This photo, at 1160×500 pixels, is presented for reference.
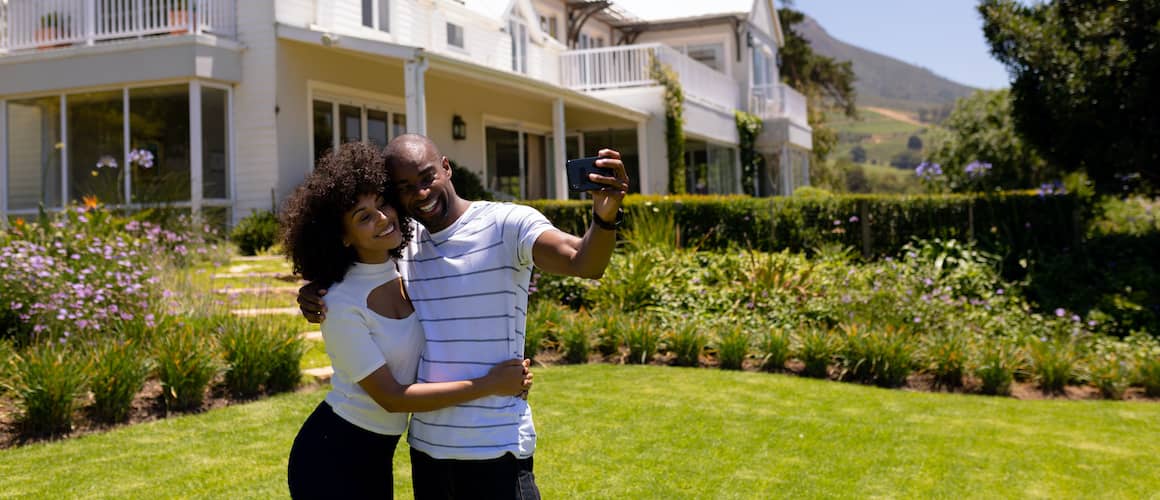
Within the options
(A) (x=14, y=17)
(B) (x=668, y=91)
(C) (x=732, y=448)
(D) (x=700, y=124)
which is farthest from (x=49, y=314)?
(D) (x=700, y=124)

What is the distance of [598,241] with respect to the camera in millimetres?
2061

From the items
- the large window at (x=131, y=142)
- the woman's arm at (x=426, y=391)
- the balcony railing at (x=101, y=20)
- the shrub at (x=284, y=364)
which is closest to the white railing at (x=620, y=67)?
the balcony railing at (x=101, y=20)

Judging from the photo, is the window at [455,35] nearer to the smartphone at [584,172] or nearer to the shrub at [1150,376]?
the shrub at [1150,376]

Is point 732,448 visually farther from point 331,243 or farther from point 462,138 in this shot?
point 462,138

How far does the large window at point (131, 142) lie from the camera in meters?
12.6

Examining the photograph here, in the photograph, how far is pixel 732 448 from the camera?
5086mm

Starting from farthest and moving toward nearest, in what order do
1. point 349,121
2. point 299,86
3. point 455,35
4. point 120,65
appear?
point 455,35 → point 349,121 → point 299,86 → point 120,65

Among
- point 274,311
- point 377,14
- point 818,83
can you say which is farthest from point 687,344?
point 818,83

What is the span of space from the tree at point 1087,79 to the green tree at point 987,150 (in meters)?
8.54

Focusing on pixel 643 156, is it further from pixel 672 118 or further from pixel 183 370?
pixel 183 370

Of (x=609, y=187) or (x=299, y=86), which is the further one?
(x=299, y=86)

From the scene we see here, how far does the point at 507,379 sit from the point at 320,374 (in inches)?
193

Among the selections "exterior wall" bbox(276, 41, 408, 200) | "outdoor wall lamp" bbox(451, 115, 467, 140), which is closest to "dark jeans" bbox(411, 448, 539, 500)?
"exterior wall" bbox(276, 41, 408, 200)

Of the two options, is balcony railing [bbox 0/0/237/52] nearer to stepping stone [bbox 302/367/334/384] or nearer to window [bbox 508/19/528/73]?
window [bbox 508/19/528/73]
